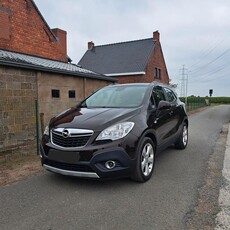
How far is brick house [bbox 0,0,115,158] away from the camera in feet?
21.6

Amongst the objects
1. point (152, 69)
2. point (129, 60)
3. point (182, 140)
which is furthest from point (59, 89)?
point (152, 69)

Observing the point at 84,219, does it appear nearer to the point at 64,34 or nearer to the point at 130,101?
the point at 130,101

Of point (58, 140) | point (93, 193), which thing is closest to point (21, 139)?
point (58, 140)

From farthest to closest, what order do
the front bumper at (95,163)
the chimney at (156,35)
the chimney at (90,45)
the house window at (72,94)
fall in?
the chimney at (90,45) → the chimney at (156,35) → the house window at (72,94) → the front bumper at (95,163)

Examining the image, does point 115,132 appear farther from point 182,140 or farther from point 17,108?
point 17,108

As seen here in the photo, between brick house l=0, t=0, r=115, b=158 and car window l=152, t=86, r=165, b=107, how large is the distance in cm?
388

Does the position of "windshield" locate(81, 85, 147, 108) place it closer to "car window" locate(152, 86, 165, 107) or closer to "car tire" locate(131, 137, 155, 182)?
"car window" locate(152, 86, 165, 107)

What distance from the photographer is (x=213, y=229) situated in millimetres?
2717

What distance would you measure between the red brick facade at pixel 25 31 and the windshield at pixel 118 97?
24.5 ft

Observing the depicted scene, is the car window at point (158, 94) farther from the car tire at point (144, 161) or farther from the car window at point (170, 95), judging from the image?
the car tire at point (144, 161)

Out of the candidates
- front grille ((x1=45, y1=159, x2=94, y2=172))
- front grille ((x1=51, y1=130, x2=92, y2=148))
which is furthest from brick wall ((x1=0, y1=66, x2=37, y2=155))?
front grille ((x1=51, y1=130, x2=92, y2=148))

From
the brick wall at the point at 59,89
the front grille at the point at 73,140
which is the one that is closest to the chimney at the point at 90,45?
the brick wall at the point at 59,89

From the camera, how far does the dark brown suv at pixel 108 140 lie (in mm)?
3600

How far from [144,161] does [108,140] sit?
0.87 meters
